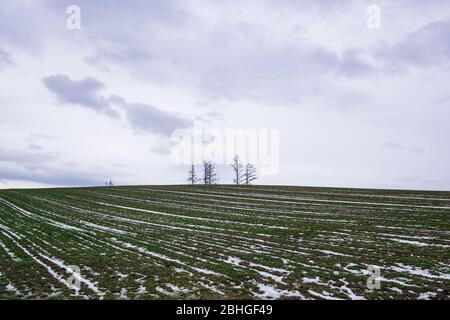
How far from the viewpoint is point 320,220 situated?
93.6 feet

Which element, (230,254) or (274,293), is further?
(230,254)

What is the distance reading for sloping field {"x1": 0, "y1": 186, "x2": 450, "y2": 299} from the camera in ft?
37.7

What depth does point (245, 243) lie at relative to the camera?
1988 cm

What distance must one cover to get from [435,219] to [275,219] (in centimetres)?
1359

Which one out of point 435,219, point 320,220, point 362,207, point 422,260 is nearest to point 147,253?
point 422,260

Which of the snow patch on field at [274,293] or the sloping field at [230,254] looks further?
the sloping field at [230,254]

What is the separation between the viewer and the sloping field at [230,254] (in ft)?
37.7

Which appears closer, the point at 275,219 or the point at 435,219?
the point at 435,219

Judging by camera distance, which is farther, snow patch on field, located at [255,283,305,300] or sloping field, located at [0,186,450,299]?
sloping field, located at [0,186,450,299]

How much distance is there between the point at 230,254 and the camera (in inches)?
672
